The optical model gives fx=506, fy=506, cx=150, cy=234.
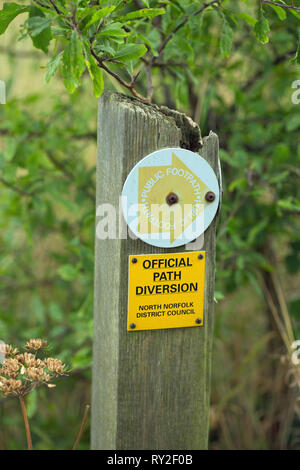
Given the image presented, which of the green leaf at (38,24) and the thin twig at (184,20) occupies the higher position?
the thin twig at (184,20)

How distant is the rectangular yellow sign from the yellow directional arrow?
0.07 meters

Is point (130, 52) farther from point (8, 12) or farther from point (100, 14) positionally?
point (8, 12)

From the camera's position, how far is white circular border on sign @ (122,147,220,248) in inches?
47.4

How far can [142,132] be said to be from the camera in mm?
1211

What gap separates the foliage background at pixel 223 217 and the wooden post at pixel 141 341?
61 cm

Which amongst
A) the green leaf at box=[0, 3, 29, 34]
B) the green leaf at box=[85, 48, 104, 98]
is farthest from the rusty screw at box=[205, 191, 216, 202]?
the green leaf at box=[0, 3, 29, 34]

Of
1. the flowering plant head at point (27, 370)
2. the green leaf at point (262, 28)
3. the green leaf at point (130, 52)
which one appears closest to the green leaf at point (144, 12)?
the green leaf at point (130, 52)

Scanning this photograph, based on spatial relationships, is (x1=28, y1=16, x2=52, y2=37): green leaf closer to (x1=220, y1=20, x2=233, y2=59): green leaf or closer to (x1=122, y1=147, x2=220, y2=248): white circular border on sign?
(x1=122, y1=147, x2=220, y2=248): white circular border on sign

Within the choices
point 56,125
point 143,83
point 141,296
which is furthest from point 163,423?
point 143,83

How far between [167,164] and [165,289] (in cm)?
31

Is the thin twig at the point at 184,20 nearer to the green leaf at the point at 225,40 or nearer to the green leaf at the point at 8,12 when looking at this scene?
the green leaf at the point at 225,40

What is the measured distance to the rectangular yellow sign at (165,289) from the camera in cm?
125

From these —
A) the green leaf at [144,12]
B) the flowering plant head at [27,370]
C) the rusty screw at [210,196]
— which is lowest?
the flowering plant head at [27,370]

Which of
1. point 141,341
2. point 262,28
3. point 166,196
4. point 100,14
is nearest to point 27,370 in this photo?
point 141,341
